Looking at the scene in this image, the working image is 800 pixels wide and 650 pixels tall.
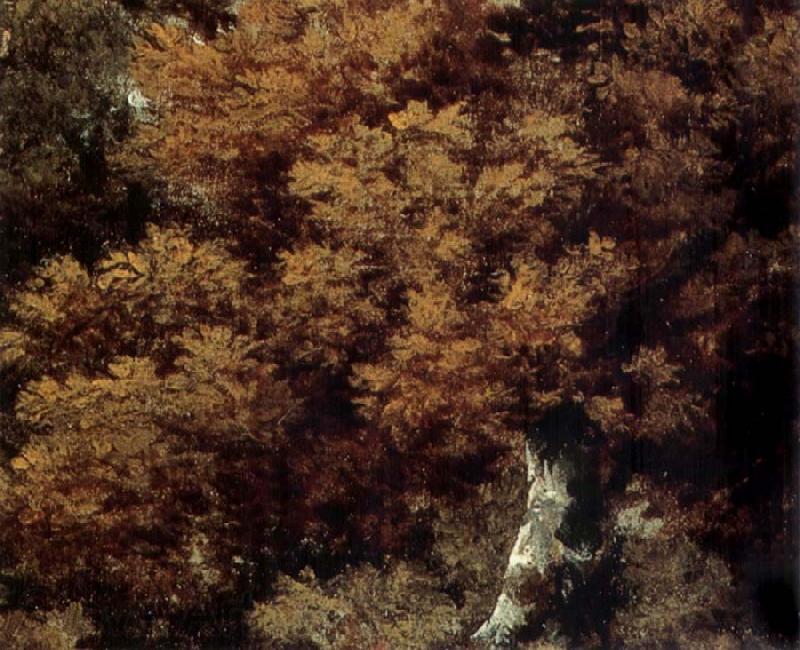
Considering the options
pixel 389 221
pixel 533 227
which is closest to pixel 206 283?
pixel 389 221

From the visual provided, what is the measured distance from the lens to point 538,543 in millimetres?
2193

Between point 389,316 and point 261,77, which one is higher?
point 261,77

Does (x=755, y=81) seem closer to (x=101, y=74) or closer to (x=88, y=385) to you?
(x=101, y=74)

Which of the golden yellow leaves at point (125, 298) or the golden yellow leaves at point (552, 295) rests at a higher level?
the golden yellow leaves at point (552, 295)

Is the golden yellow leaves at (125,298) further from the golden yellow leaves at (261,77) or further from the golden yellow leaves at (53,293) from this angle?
the golden yellow leaves at (261,77)

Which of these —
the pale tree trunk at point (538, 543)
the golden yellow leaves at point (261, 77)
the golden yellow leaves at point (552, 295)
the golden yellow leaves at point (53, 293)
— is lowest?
the pale tree trunk at point (538, 543)

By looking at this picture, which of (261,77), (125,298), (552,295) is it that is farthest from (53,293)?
(552,295)

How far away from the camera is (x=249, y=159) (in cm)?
Result: 214

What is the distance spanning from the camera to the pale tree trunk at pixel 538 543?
7.19 feet

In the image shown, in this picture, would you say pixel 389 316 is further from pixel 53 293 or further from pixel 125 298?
pixel 53 293

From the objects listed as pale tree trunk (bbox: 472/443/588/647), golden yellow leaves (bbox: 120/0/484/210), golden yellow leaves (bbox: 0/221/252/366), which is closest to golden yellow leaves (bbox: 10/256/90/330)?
golden yellow leaves (bbox: 0/221/252/366)

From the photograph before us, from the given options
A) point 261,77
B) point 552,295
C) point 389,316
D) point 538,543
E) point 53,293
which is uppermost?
point 261,77

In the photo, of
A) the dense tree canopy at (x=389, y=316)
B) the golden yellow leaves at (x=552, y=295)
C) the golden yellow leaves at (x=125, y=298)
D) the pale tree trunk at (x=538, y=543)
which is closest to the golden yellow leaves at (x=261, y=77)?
the dense tree canopy at (x=389, y=316)

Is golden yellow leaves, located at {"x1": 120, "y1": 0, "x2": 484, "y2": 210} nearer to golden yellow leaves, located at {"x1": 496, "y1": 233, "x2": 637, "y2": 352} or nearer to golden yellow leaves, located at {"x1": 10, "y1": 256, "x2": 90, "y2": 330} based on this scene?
golden yellow leaves, located at {"x1": 10, "y1": 256, "x2": 90, "y2": 330}
